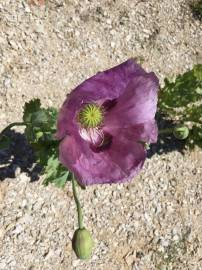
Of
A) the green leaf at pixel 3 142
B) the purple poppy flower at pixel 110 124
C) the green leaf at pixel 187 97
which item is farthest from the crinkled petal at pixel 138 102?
the green leaf at pixel 187 97

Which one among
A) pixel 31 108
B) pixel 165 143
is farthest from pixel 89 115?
pixel 165 143

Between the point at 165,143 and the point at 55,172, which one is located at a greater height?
the point at 165,143

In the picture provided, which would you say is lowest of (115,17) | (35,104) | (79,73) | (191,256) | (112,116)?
(191,256)

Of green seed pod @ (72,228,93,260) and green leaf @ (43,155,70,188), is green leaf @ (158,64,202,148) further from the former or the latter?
green seed pod @ (72,228,93,260)

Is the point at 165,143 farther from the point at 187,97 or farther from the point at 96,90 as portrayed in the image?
the point at 96,90

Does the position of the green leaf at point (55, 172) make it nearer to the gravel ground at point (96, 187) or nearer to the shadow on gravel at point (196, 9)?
the gravel ground at point (96, 187)

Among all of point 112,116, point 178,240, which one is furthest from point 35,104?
point 178,240

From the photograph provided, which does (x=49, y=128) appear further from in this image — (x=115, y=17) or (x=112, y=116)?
(x=115, y=17)
